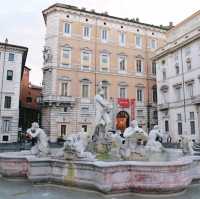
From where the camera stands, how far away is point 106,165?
5.50 m

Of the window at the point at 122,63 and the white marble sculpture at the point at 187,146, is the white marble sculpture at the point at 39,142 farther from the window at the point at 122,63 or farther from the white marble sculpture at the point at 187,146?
the window at the point at 122,63

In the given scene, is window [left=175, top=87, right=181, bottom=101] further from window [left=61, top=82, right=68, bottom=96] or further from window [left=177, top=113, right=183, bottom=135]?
window [left=61, top=82, right=68, bottom=96]

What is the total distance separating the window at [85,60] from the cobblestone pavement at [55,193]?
2507 cm

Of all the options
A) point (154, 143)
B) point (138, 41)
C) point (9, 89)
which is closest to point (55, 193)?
point (154, 143)

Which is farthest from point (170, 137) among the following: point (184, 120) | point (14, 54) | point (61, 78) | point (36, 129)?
point (36, 129)

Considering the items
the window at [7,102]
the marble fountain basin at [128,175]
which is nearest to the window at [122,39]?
the window at [7,102]

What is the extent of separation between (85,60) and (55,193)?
26332 millimetres

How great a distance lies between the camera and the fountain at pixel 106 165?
5668 millimetres

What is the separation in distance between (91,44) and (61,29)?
4.29 meters

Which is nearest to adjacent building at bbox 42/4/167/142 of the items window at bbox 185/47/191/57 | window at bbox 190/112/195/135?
window at bbox 185/47/191/57

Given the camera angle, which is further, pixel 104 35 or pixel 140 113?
pixel 140 113

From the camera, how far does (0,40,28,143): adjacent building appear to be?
26.3 meters

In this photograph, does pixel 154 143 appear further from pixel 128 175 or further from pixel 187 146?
pixel 128 175

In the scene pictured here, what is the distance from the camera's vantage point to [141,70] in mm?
34031
